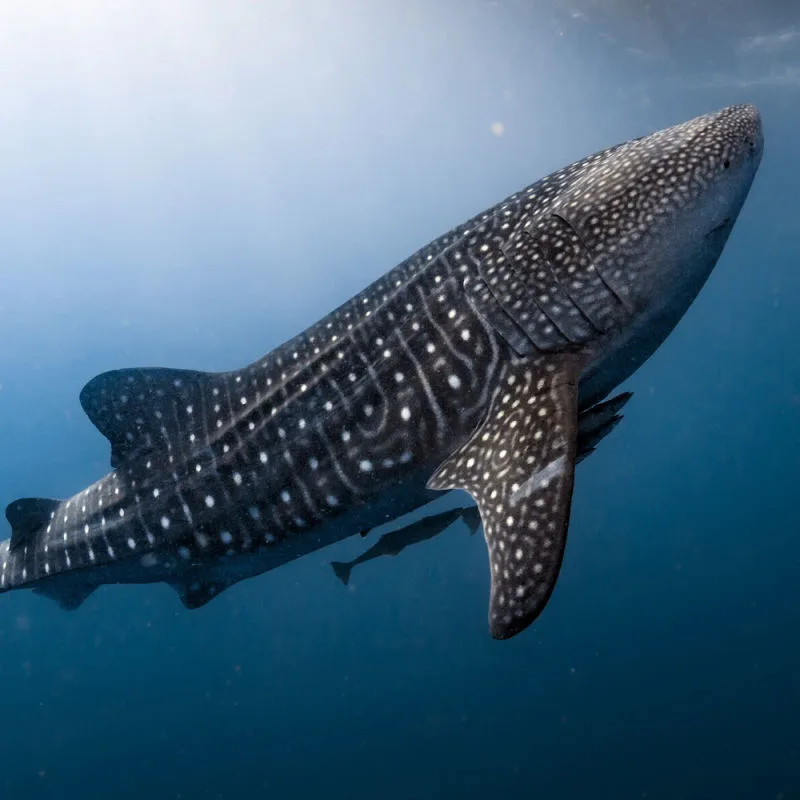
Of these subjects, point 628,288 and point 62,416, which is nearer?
point 628,288

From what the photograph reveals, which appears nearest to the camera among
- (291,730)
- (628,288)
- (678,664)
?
(628,288)

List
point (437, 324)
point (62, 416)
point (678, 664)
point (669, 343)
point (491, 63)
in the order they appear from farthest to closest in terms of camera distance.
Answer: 1. point (669, 343)
2. point (62, 416)
3. point (491, 63)
4. point (678, 664)
5. point (437, 324)

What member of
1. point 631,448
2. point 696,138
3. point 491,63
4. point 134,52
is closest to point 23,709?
point 134,52

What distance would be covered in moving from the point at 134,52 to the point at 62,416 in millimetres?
41575

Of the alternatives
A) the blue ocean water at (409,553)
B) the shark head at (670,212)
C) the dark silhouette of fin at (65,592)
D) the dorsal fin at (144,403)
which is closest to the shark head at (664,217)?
the shark head at (670,212)

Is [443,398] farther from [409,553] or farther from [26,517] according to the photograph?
[409,553]

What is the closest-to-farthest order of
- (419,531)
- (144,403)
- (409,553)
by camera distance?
(419,531)
(144,403)
(409,553)

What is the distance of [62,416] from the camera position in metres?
61.1

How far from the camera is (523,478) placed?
10.9 feet

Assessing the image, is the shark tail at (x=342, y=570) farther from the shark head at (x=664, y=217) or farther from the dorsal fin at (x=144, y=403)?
the shark head at (x=664, y=217)

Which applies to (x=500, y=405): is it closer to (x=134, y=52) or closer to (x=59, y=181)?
(x=134, y=52)

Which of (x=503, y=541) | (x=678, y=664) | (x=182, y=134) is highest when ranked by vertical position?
(x=182, y=134)

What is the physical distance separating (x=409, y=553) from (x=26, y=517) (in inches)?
996

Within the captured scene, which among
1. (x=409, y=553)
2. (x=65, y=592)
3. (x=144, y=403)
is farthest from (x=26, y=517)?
(x=409, y=553)
